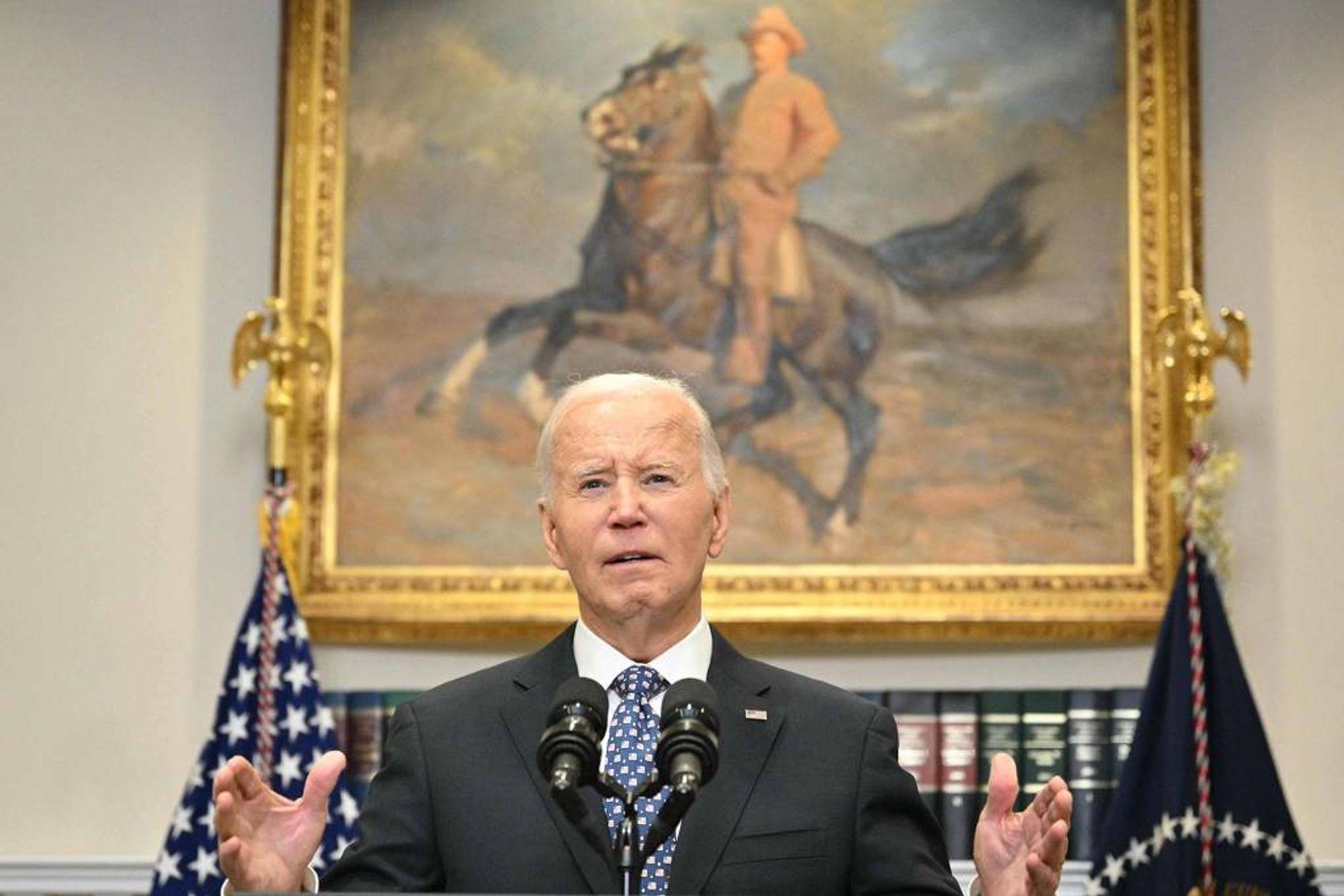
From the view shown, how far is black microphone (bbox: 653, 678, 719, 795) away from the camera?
268 centimetres

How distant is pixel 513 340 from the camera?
21.8ft

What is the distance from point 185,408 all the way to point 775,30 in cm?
236

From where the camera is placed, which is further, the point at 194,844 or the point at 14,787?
the point at 14,787

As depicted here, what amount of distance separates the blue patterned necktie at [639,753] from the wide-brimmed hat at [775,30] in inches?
146

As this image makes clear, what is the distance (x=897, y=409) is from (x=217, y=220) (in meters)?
2.37

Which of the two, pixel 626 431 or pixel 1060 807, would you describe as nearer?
pixel 1060 807

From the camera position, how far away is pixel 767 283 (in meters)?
6.61

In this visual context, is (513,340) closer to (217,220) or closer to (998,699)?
(217,220)

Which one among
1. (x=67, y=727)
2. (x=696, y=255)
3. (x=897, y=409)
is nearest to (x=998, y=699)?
(x=897, y=409)

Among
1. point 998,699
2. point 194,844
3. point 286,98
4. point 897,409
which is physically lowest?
point 194,844

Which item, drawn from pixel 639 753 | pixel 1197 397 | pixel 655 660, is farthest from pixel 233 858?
pixel 1197 397

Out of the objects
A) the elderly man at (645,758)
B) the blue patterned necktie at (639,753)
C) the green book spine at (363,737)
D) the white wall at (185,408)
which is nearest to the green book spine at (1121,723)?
the white wall at (185,408)

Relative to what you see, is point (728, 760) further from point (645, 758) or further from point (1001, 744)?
point (1001, 744)

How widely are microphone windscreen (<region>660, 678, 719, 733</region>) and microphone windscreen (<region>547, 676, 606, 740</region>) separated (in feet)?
0.29
